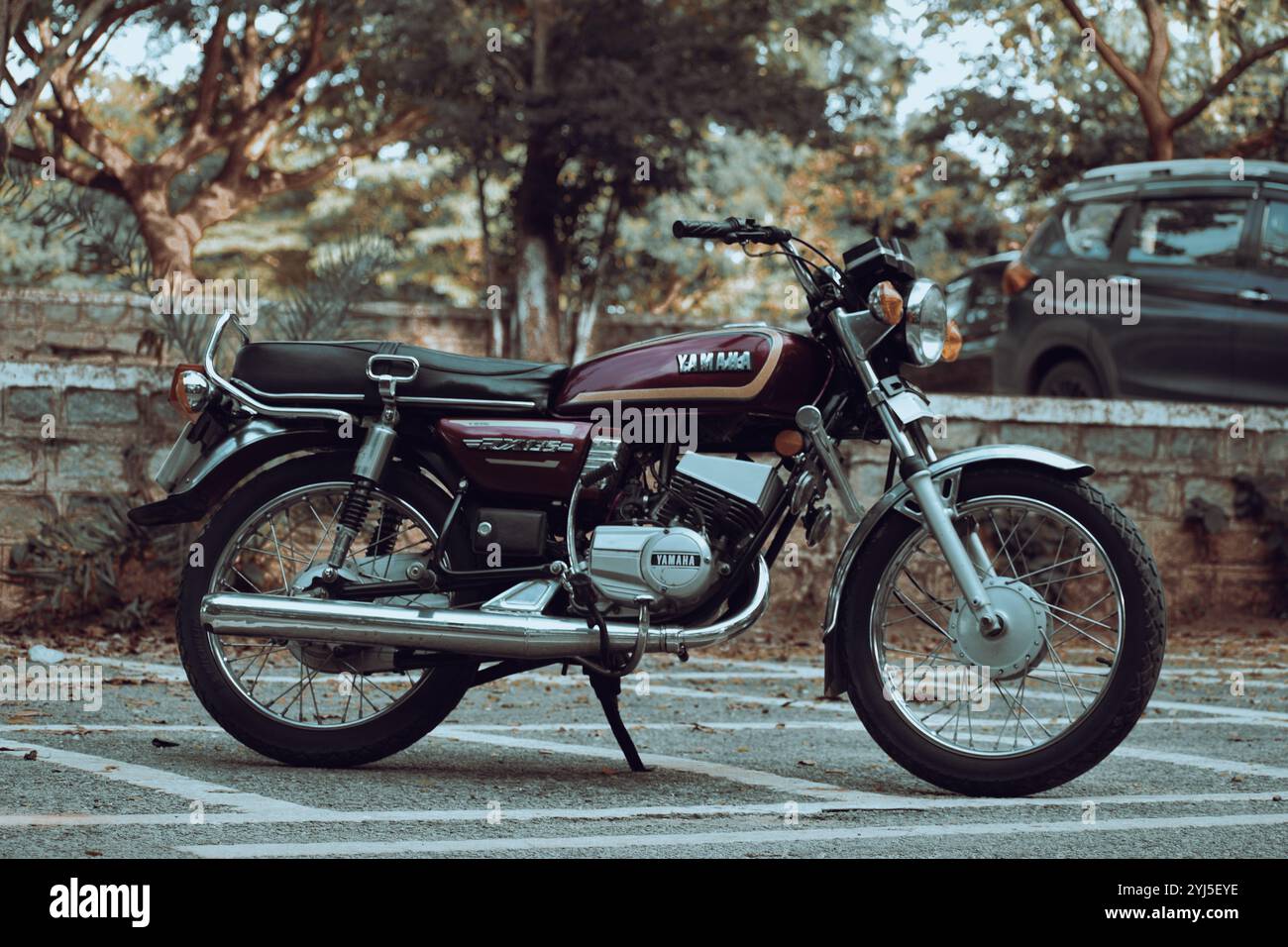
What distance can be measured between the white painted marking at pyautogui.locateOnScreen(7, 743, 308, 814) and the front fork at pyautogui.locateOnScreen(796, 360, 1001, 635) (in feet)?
5.06

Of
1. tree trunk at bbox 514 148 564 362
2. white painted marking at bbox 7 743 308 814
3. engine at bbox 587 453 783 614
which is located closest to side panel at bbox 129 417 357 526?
white painted marking at bbox 7 743 308 814

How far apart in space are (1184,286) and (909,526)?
669cm

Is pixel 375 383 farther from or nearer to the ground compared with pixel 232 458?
farther from the ground

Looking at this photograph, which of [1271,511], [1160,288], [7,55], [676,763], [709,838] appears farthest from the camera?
[1160,288]

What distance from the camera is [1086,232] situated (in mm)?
11297

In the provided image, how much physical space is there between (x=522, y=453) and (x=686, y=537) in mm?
482

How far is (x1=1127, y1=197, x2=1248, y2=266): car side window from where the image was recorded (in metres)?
10.6

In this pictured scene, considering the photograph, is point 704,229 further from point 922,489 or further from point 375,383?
point 375,383

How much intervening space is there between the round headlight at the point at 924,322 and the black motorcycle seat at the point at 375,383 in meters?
0.91

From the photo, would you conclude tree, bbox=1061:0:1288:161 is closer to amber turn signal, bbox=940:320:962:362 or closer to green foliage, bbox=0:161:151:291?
green foliage, bbox=0:161:151:291

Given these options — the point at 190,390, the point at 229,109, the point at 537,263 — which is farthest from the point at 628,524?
the point at 229,109

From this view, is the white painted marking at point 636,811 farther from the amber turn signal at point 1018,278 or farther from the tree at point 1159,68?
the tree at point 1159,68
